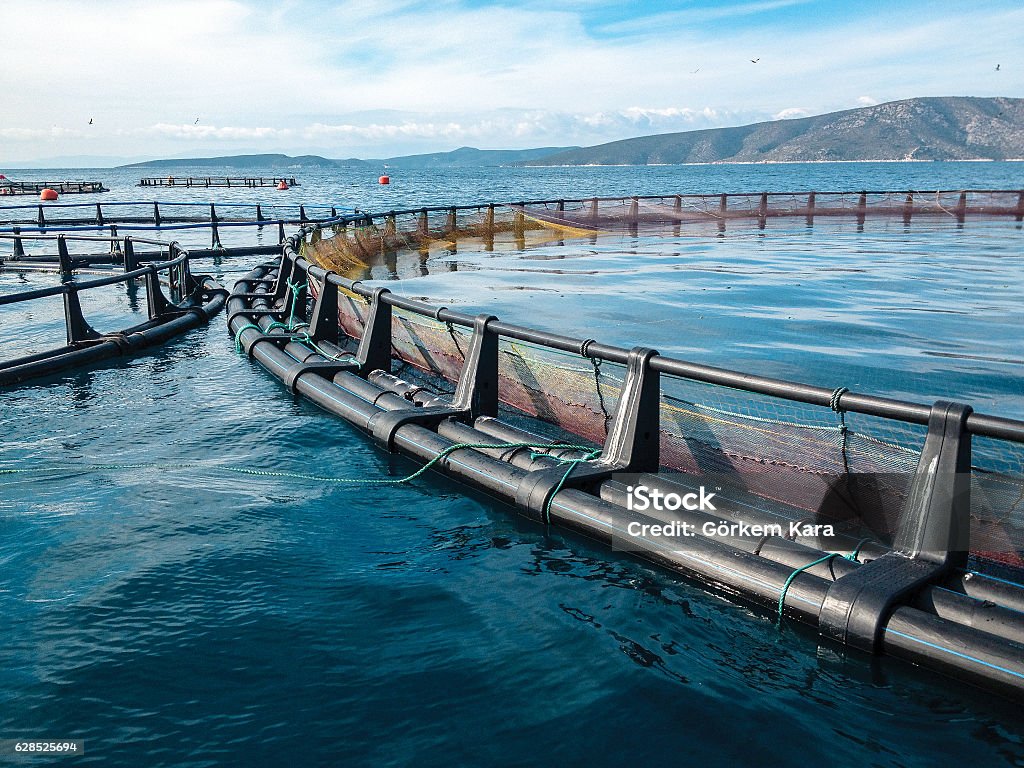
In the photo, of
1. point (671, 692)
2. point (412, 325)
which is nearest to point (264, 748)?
point (671, 692)

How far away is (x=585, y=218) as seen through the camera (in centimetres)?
3612

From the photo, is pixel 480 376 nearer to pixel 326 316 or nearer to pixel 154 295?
pixel 326 316

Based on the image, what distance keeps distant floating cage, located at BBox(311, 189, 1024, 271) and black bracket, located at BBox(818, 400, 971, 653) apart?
57.6 feet

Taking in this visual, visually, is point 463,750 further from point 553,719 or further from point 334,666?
point 334,666

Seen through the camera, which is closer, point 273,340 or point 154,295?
point 273,340

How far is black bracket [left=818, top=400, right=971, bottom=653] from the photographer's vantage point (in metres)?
4.29

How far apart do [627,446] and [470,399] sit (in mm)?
2213

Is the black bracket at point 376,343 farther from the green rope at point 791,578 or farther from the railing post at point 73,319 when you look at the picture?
the green rope at point 791,578

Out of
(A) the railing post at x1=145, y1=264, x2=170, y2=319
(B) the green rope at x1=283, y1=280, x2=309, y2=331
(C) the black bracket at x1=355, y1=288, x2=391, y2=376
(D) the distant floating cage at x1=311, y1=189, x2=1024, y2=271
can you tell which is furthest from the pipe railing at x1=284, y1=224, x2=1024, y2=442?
(D) the distant floating cage at x1=311, y1=189, x2=1024, y2=271

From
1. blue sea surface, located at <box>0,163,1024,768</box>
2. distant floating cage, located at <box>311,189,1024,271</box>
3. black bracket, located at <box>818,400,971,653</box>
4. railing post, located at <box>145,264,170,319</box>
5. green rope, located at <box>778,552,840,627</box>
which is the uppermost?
distant floating cage, located at <box>311,189,1024,271</box>

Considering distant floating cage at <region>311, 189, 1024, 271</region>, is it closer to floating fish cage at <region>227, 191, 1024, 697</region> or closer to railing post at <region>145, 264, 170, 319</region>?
railing post at <region>145, 264, 170, 319</region>

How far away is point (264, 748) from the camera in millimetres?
3738

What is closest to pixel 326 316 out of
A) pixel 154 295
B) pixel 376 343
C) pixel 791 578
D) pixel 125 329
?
pixel 376 343

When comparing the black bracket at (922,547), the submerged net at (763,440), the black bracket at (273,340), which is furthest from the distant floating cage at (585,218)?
the black bracket at (922,547)
